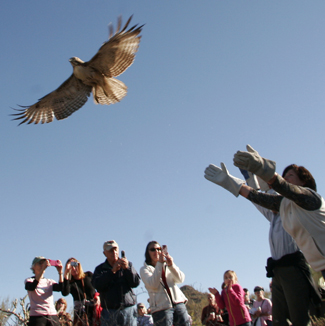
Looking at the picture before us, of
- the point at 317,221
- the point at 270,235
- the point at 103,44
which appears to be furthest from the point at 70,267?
the point at 103,44

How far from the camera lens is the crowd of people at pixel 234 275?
2.49 metres

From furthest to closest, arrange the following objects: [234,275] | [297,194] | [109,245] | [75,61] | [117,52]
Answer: [75,61] → [117,52] → [234,275] → [109,245] → [297,194]

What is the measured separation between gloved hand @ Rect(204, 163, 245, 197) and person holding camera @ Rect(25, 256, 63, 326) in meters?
2.99

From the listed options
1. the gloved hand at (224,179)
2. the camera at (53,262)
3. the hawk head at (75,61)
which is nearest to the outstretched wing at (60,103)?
the hawk head at (75,61)

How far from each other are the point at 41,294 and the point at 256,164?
3631mm

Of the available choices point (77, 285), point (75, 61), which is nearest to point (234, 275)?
point (77, 285)

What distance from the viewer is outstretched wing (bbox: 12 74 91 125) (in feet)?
27.5

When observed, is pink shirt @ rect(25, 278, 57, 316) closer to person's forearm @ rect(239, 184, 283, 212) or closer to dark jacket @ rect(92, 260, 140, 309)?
dark jacket @ rect(92, 260, 140, 309)

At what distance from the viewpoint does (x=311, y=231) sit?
8.21 ft

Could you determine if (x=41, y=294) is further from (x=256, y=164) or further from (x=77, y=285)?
(x=256, y=164)

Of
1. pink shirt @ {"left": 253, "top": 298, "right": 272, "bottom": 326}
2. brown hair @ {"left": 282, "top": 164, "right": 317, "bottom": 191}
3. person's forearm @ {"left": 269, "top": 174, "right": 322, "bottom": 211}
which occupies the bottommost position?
pink shirt @ {"left": 253, "top": 298, "right": 272, "bottom": 326}

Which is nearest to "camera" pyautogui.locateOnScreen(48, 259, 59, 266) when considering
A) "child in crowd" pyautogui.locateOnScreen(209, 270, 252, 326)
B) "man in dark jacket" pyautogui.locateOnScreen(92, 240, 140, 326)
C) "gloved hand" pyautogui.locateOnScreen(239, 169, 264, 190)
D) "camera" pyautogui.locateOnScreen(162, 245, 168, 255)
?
"man in dark jacket" pyautogui.locateOnScreen(92, 240, 140, 326)

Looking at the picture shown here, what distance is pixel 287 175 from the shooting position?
9.42ft

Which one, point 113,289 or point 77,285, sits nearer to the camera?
point 113,289
